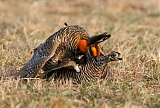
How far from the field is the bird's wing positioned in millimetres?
145

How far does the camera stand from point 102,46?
262 inches

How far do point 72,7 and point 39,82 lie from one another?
6.39 m

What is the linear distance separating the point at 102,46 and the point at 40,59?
199cm

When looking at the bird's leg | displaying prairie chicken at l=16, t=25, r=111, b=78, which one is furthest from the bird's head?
the bird's leg

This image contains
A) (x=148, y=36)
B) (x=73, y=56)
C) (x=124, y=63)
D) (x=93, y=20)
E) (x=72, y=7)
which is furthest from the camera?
(x=72, y=7)

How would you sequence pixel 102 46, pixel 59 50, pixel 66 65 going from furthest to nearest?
pixel 102 46 < pixel 59 50 < pixel 66 65

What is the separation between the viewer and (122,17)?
9891 mm

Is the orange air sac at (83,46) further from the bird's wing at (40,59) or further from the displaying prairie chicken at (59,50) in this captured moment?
the bird's wing at (40,59)

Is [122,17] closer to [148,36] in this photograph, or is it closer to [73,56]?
[148,36]

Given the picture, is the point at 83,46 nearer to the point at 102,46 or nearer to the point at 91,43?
the point at 91,43

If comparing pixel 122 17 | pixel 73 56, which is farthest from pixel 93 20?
pixel 73 56

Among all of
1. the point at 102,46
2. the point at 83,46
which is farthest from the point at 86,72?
the point at 102,46

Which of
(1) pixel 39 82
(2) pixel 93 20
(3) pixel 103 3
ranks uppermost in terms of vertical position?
(3) pixel 103 3

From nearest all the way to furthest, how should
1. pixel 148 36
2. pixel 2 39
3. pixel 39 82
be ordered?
pixel 39 82, pixel 2 39, pixel 148 36
